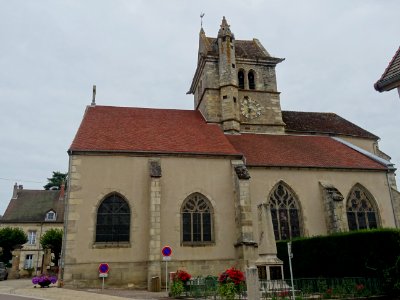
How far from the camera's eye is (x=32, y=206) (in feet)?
126

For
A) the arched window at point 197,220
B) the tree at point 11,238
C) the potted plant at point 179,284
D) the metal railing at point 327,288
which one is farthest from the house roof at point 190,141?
the tree at point 11,238

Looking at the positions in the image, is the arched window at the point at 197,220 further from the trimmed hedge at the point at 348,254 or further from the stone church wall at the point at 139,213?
the trimmed hedge at the point at 348,254

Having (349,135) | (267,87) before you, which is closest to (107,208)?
(267,87)

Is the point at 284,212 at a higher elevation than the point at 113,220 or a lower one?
higher

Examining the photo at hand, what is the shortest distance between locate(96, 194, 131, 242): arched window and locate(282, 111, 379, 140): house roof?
1316cm

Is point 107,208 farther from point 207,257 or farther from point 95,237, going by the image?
point 207,257

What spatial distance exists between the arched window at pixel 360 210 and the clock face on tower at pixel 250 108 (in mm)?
8003

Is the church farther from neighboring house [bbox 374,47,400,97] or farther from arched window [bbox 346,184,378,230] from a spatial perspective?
neighboring house [bbox 374,47,400,97]

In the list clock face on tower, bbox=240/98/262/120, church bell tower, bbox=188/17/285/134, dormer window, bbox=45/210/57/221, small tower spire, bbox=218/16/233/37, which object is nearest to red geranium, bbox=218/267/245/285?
church bell tower, bbox=188/17/285/134

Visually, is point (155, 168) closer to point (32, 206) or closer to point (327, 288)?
point (327, 288)

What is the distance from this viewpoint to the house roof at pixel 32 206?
3684 cm

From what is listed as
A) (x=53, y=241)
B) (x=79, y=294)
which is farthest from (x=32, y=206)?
(x=79, y=294)

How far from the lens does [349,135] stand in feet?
87.5

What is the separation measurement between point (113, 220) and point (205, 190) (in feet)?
15.5
